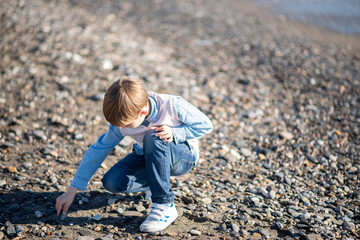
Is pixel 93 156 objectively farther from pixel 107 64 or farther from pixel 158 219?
pixel 107 64

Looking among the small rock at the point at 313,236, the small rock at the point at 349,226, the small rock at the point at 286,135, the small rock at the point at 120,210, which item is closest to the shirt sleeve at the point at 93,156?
the small rock at the point at 120,210

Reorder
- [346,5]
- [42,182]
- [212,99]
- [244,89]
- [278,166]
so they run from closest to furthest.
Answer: [42,182]
[278,166]
[212,99]
[244,89]
[346,5]

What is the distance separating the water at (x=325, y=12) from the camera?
13.5 metres

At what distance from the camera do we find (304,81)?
7.95m

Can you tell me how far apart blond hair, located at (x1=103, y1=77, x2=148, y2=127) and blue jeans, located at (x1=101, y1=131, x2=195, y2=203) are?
384 mm

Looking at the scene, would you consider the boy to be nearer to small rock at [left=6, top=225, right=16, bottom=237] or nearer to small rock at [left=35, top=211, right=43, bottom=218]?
small rock at [left=35, top=211, right=43, bottom=218]

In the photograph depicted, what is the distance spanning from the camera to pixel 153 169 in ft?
11.7

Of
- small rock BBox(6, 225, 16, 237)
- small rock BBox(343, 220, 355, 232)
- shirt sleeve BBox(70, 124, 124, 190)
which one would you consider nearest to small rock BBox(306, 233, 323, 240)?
small rock BBox(343, 220, 355, 232)

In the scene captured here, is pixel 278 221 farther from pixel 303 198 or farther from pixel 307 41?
pixel 307 41

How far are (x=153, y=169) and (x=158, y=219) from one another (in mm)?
580

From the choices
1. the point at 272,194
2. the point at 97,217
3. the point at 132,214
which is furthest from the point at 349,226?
the point at 97,217

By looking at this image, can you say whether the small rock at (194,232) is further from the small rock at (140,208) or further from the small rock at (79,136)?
the small rock at (79,136)

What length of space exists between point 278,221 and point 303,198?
66 centimetres

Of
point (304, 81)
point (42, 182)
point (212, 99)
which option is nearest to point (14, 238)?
point (42, 182)
